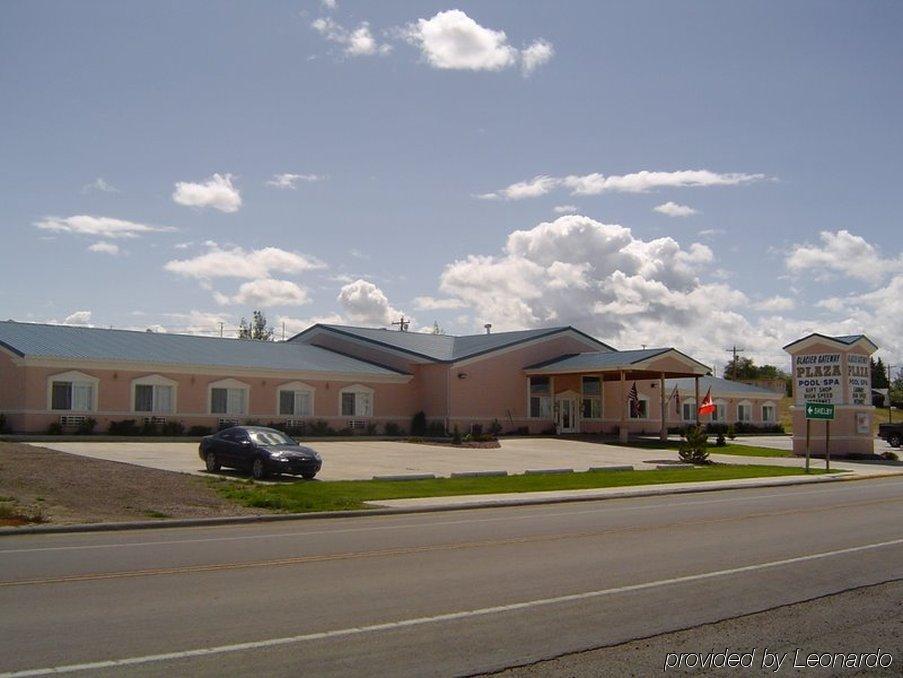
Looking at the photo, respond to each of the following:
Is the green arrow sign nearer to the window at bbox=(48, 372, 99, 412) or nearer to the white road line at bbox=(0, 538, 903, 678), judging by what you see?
the white road line at bbox=(0, 538, 903, 678)

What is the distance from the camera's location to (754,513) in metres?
18.9

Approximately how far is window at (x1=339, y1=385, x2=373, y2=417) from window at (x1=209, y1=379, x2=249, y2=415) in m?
5.88

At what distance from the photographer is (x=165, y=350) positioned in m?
45.0

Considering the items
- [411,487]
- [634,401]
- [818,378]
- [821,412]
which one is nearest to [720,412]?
[634,401]

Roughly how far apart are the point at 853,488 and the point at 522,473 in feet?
31.8

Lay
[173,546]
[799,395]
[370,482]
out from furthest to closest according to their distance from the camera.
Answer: [799,395] → [370,482] → [173,546]

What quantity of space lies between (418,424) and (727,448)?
1631 centimetres

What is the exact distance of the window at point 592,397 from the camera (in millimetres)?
58188

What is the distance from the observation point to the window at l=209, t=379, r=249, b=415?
44.1 meters

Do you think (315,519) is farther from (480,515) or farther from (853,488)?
(853,488)

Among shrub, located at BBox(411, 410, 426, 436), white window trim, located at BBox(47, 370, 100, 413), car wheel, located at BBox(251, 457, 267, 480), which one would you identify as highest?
white window trim, located at BBox(47, 370, 100, 413)

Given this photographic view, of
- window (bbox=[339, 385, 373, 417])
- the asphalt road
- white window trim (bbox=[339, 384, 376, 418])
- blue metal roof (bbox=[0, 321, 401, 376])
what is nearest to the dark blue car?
the asphalt road

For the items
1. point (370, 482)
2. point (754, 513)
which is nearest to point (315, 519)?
point (370, 482)

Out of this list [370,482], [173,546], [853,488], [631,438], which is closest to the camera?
[173,546]
